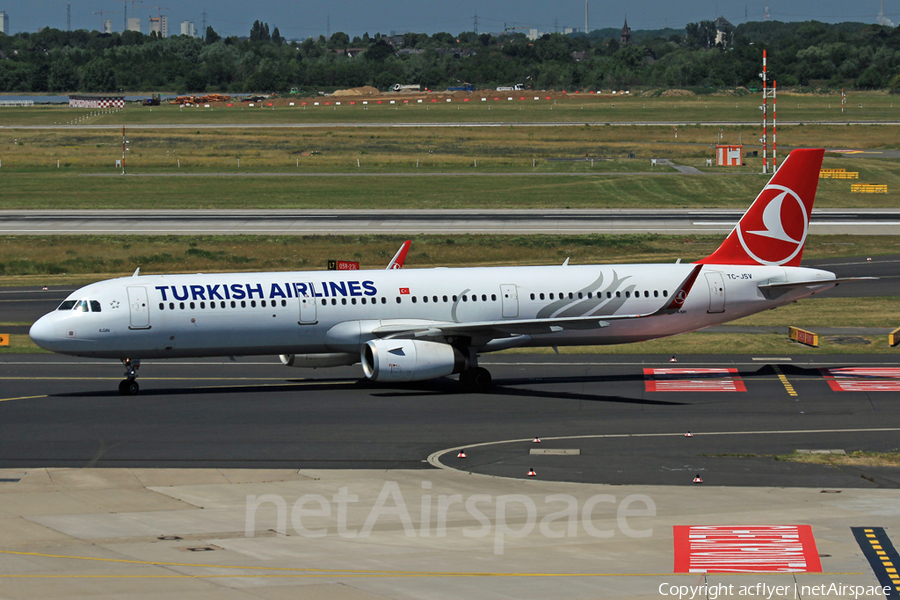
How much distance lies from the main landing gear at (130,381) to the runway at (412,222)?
1700 inches

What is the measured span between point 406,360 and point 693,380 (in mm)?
11899

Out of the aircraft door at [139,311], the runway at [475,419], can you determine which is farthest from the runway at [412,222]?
the aircraft door at [139,311]

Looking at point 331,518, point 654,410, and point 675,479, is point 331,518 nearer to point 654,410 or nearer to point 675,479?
point 675,479

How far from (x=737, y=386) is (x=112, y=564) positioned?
25.8 metres

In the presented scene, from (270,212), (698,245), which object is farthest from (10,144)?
(698,245)

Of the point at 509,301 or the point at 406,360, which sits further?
the point at 509,301

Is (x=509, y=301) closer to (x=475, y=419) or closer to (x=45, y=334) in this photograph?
(x=475, y=419)

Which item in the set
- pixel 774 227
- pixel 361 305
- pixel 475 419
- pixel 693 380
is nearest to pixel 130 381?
pixel 361 305

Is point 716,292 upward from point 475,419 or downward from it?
upward

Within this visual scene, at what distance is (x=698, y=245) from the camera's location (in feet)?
247

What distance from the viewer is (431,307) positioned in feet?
128

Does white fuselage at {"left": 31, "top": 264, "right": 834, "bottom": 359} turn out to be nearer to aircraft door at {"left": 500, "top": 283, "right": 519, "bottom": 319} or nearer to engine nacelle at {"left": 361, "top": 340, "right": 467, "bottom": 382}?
Result: aircraft door at {"left": 500, "top": 283, "right": 519, "bottom": 319}

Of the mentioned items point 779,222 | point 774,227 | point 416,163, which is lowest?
point 774,227

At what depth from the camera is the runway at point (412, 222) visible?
81750 millimetres
